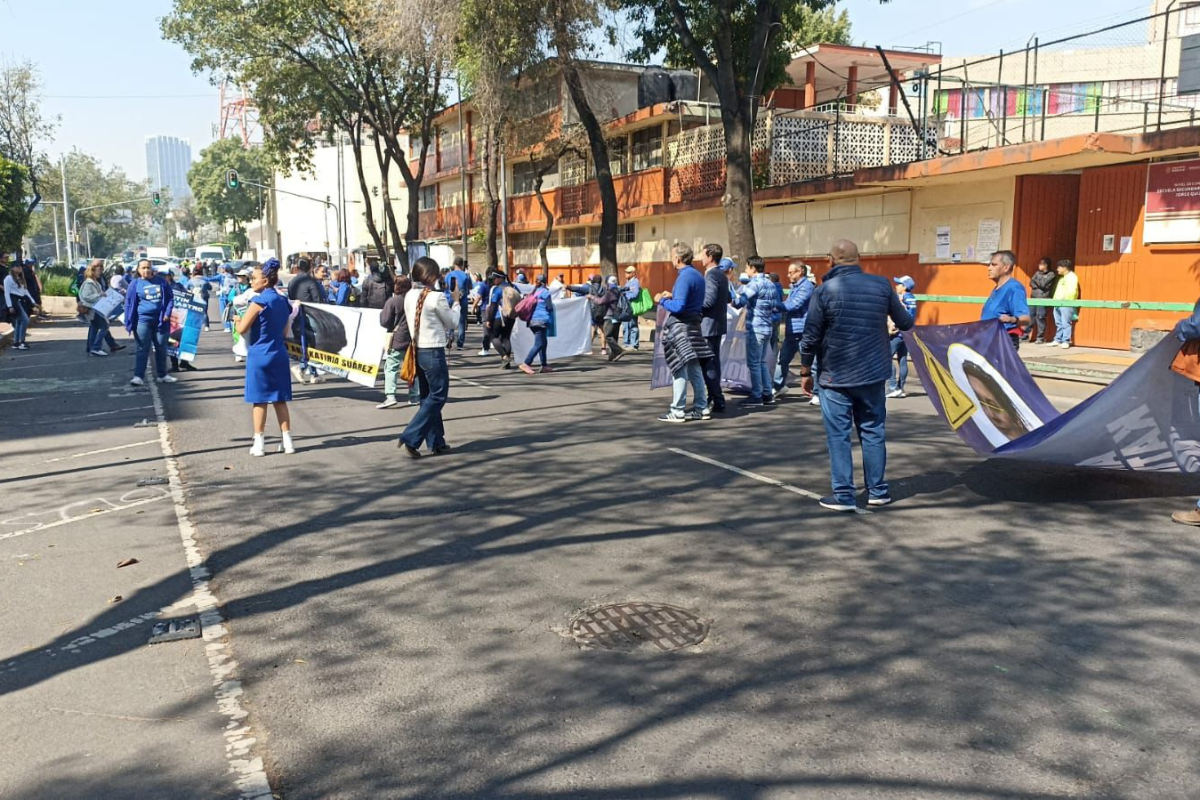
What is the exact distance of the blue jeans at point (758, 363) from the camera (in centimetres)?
1197

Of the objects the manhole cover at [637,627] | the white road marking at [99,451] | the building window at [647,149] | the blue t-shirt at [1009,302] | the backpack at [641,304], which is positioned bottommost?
the manhole cover at [637,627]

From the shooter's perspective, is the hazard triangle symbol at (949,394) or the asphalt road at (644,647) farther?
the hazard triangle symbol at (949,394)

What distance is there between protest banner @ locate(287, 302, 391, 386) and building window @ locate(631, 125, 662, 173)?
19.9 meters

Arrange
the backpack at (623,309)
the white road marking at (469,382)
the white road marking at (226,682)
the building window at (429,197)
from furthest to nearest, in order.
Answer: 1. the building window at (429,197)
2. the backpack at (623,309)
3. the white road marking at (469,382)
4. the white road marking at (226,682)

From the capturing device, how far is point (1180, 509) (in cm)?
687

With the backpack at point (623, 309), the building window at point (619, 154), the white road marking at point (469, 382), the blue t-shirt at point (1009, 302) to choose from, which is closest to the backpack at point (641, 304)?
the backpack at point (623, 309)

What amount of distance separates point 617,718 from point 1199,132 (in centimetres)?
1448

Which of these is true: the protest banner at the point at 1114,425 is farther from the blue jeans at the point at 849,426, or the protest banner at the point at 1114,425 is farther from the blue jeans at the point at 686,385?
the blue jeans at the point at 686,385

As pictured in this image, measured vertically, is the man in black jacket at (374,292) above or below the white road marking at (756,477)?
above

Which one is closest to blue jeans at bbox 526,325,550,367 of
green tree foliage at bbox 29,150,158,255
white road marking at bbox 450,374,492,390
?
white road marking at bbox 450,374,492,390

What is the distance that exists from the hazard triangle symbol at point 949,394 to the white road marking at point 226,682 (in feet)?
18.6

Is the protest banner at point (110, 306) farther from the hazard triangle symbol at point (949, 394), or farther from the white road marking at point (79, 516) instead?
the hazard triangle symbol at point (949, 394)

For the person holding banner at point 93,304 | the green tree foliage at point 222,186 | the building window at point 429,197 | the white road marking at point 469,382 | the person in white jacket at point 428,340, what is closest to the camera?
the person in white jacket at point 428,340

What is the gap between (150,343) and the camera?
13922 millimetres
